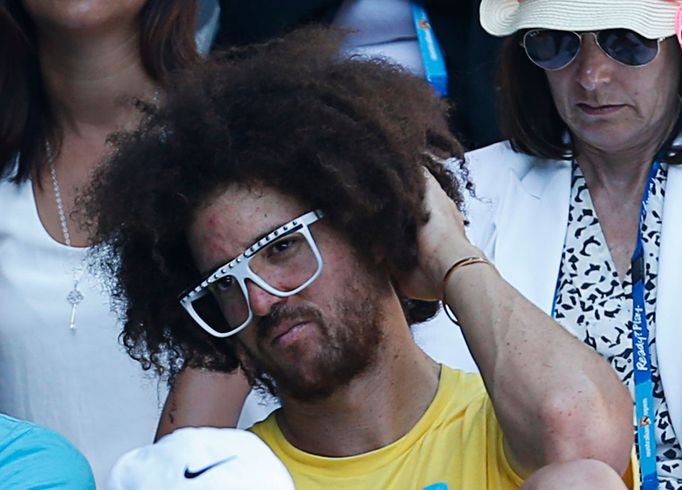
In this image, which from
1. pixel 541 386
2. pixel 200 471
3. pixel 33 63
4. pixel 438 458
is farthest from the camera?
pixel 33 63

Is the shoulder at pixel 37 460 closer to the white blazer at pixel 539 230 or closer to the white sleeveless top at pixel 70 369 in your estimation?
the white sleeveless top at pixel 70 369

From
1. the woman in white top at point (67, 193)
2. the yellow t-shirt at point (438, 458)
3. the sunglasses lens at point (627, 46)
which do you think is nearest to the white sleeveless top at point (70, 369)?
the woman in white top at point (67, 193)

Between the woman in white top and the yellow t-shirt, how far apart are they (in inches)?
27.9

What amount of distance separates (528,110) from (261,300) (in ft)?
4.59

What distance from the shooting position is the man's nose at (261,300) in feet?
8.34

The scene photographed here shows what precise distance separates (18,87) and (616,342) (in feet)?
Answer: 4.75

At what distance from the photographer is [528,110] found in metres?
3.75

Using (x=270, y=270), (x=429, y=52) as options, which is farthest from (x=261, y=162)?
(x=429, y=52)

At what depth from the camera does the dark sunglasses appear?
347 centimetres

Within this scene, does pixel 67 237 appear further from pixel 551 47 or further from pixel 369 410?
pixel 551 47

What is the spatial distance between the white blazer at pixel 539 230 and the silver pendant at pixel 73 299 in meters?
0.89

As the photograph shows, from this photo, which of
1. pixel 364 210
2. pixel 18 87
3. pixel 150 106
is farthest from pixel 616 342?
pixel 18 87

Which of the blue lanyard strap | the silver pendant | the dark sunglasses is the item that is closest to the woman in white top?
the silver pendant

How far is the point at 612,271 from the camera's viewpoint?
3.47 meters
